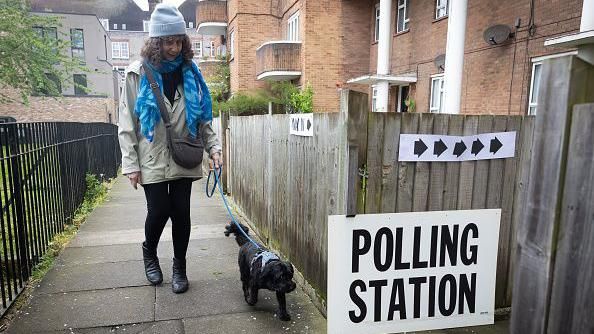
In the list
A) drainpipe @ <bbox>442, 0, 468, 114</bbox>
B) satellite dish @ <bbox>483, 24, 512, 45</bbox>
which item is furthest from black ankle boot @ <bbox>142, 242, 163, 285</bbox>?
satellite dish @ <bbox>483, 24, 512, 45</bbox>

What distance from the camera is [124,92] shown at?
3242 millimetres

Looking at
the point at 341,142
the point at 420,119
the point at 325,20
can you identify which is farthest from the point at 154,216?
the point at 325,20

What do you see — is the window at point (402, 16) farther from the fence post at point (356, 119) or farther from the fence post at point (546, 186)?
the fence post at point (546, 186)

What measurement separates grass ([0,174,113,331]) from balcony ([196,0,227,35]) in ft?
54.0

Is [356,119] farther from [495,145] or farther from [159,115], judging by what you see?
[159,115]

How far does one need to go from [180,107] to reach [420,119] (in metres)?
1.83

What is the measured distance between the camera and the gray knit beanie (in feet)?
10.0

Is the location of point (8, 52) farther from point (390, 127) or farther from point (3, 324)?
point (390, 127)

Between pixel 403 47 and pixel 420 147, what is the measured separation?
39.8 feet

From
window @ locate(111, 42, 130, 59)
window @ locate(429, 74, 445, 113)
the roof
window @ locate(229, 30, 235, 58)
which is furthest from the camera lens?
window @ locate(111, 42, 130, 59)

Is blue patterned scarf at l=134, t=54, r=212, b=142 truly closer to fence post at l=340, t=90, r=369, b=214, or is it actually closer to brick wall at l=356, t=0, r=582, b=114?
fence post at l=340, t=90, r=369, b=214

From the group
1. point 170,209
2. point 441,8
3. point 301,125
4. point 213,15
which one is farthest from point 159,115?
point 213,15

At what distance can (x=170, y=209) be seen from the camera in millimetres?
3447

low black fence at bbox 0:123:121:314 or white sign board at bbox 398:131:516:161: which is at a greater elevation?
white sign board at bbox 398:131:516:161
